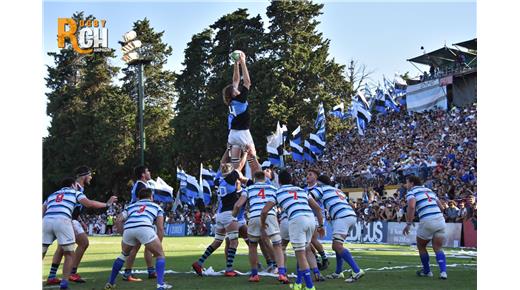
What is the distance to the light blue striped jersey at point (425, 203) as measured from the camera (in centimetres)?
1327

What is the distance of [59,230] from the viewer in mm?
11867

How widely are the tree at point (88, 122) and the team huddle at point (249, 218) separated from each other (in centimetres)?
4845

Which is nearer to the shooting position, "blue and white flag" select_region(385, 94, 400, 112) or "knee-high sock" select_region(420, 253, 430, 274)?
"knee-high sock" select_region(420, 253, 430, 274)

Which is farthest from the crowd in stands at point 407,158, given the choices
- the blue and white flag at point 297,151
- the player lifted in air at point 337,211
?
the player lifted in air at point 337,211

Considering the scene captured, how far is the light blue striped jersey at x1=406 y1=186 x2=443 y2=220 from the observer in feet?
43.5

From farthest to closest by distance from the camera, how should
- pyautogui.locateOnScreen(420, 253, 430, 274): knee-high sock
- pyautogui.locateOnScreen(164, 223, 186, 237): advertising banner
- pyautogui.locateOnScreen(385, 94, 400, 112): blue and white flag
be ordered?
pyautogui.locateOnScreen(385, 94, 400, 112): blue and white flag < pyautogui.locateOnScreen(164, 223, 186, 237): advertising banner < pyautogui.locateOnScreen(420, 253, 430, 274): knee-high sock

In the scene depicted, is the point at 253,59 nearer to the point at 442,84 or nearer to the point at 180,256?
the point at 442,84

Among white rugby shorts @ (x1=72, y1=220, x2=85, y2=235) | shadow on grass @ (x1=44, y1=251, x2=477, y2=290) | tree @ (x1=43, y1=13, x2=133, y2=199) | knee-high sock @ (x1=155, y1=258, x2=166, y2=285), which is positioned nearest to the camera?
knee-high sock @ (x1=155, y1=258, x2=166, y2=285)

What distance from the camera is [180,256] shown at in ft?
64.7

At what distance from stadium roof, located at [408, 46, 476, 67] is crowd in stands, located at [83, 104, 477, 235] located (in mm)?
5100

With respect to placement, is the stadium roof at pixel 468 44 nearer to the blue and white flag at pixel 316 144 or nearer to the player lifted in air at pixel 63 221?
the blue and white flag at pixel 316 144

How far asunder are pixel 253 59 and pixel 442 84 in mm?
15392

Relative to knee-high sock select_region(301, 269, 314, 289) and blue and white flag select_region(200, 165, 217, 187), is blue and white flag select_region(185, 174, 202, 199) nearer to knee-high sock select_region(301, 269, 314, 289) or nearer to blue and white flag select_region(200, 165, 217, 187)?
blue and white flag select_region(200, 165, 217, 187)

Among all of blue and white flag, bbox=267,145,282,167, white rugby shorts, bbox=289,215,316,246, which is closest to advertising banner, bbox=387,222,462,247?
white rugby shorts, bbox=289,215,316,246
